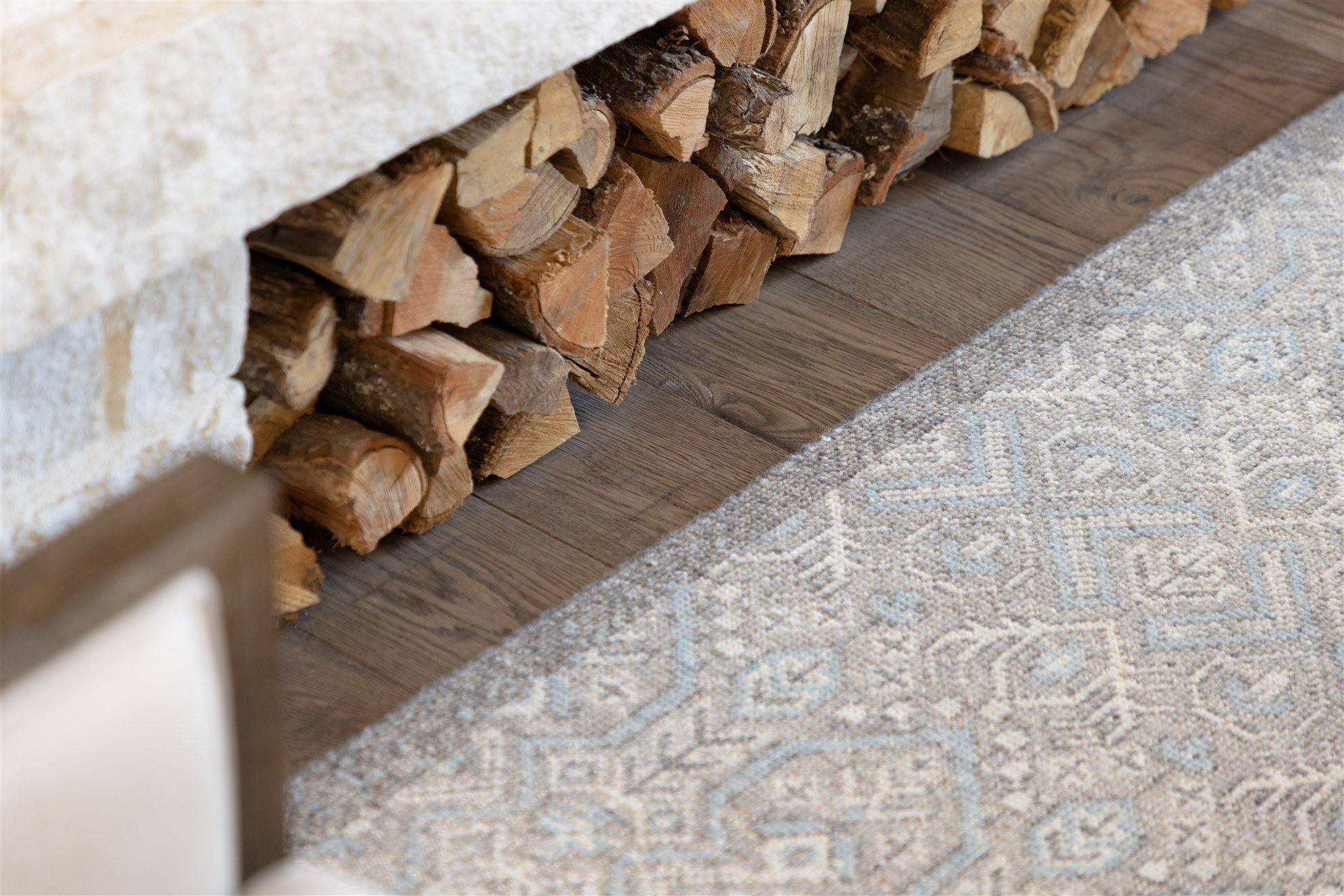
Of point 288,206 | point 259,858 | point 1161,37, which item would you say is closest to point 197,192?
point 288,206

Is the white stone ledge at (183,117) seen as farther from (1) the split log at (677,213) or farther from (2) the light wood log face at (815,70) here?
(2) the light wood log face at (815,70)

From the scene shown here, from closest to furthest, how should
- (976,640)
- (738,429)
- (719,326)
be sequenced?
(976,640) → (738,429) → (719,326)

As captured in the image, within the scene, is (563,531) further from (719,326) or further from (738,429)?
(719,326)

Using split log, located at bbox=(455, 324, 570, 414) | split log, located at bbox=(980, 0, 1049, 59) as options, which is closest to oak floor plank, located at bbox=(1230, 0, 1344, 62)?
split log, located at bbox=(980, 0, 1049, 59)

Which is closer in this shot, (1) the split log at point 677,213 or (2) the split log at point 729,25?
(2) the split log at point 729,25

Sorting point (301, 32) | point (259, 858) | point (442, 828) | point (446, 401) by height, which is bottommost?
point (442, 828)

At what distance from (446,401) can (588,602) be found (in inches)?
10.7

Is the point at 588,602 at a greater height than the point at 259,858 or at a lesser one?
lesser

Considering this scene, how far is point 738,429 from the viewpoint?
1.82m

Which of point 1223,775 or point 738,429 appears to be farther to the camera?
point 738,429

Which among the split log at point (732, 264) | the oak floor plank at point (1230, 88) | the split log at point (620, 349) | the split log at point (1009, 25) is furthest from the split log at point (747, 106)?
the oak floor plank at point (1230, 88)

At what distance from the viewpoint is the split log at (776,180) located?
1894mm

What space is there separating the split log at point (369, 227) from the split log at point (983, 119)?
3.92 ft

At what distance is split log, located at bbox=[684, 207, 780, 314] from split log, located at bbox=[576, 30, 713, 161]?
24cm
